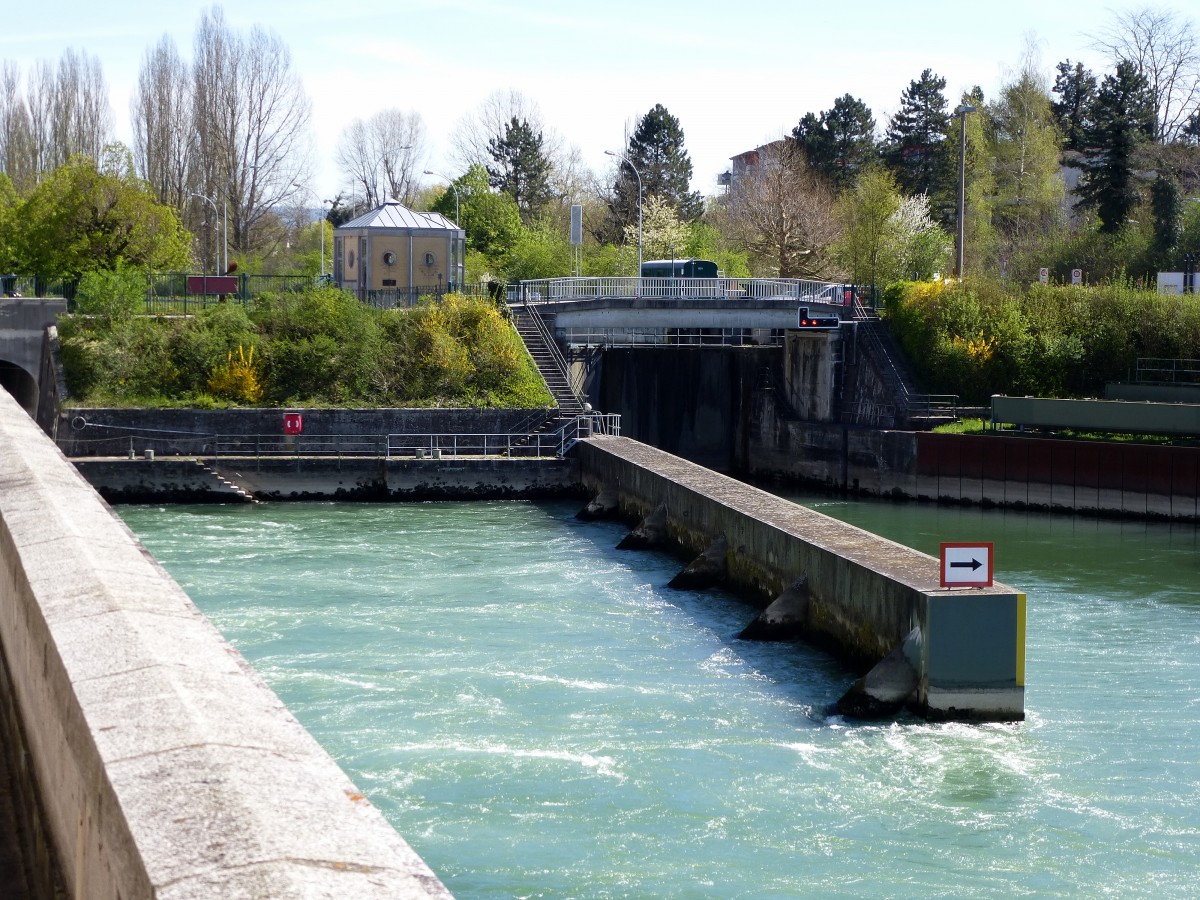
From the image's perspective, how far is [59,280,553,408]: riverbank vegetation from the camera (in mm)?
48938

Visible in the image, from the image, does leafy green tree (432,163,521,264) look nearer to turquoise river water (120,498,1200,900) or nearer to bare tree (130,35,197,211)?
bare tree (130,35,197,211)

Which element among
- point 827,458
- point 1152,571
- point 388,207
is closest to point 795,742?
point 1152,571

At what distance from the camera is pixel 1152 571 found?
3284 centimetres

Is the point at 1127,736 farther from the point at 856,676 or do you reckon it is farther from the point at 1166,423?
the point at 1166,423

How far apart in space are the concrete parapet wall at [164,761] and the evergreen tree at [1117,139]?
210 feet

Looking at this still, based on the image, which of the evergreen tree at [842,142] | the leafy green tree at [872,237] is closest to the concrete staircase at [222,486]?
the leafy green tree at [872,237]

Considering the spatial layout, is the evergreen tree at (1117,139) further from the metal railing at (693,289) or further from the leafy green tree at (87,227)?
the leafy green tree at (87,227)

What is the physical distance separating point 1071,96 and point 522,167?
3860cm

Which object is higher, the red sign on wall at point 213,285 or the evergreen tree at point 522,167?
the evergreen tree at point 522,167

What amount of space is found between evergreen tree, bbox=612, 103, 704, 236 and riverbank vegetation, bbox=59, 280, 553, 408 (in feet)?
173

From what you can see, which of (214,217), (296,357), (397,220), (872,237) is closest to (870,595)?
(296,357)

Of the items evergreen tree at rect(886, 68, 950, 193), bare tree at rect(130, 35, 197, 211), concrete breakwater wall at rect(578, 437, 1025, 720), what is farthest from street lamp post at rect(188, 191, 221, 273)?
concrete breakwater wall at rect(578, 437, 1025, 720)

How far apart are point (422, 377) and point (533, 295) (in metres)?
12.5

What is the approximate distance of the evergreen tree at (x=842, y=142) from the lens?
93.8 meters
